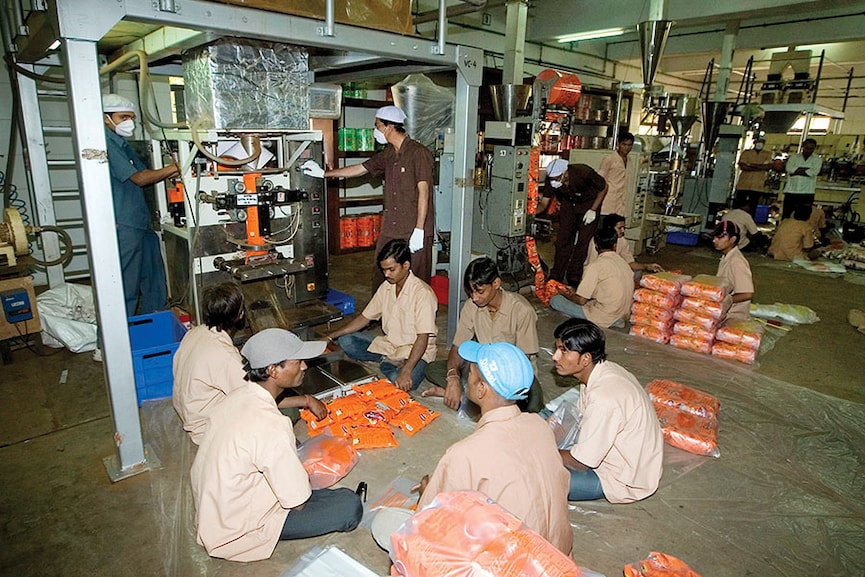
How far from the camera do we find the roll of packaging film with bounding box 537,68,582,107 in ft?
21.2

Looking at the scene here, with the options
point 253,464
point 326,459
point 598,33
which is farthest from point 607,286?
point 598,33

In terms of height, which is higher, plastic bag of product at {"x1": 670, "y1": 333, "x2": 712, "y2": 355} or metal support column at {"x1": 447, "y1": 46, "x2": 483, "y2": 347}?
metal support column at {"x1": 447, "y1": 46, "x2": 483, "y2": 347}

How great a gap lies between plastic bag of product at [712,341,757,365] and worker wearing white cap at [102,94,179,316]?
15.4 ft

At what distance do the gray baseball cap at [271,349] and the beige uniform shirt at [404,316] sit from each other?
1559 mm

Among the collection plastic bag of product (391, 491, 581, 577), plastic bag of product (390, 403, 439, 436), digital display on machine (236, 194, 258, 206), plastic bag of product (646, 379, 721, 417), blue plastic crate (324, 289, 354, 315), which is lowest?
plastic bag of product (390, 403, 439, 436)

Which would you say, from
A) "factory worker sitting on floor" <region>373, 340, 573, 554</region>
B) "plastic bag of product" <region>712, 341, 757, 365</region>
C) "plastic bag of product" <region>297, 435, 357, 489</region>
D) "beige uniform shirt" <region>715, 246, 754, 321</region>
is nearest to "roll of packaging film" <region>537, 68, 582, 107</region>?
"beige uniform shirt" <region>715, 246, 754, 321</region>

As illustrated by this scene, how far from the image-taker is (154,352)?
3.49 meters

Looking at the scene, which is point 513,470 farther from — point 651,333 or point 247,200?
point 651,333

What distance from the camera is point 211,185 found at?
154 inches

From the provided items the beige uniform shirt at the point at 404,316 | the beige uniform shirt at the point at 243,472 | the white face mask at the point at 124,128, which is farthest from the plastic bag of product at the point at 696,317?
the white face mask at the point at 124,128

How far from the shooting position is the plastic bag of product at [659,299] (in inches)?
191

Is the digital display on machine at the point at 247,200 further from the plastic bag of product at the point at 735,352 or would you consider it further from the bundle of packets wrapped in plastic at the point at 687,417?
the plastic bag of product at the point at 735,352

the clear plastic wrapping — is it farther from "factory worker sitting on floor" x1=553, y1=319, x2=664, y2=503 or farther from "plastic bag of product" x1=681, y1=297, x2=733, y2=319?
"plastic bag of product" x1=681, y1=297, x2=733, y2=319

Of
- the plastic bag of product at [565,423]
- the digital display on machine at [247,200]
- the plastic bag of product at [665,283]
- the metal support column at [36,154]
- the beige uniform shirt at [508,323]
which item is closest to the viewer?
the plastic bag of product at [565,423]
